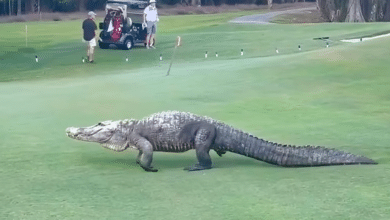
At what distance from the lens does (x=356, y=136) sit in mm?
12445

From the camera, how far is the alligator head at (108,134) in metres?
10.2

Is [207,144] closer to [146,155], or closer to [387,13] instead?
[146,155]

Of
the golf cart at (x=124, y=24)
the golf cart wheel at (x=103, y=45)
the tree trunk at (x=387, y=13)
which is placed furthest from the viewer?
the tree trunk at (x=387, y=13)

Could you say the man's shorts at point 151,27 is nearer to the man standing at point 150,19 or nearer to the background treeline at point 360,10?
the man standing at point 150,19

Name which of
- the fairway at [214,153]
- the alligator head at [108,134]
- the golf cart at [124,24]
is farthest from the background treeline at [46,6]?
the alligator head at [108,134]

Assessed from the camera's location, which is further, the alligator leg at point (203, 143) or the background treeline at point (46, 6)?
the background treeline at point (46, 6)

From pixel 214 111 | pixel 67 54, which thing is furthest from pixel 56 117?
pixel 67 54

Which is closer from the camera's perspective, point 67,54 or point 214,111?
point 214,111

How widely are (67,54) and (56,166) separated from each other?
29.8m

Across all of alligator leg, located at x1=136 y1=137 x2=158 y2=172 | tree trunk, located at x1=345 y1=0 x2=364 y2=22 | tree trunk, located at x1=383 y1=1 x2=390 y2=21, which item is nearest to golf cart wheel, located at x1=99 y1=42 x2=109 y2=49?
tree trunk, located at x1=345 y1=0 x2=364 y2=22

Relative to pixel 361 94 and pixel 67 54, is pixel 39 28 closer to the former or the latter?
pixel 67 54

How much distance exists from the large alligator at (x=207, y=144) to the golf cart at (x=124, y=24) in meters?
28.2

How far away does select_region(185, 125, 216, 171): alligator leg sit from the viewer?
32.2 ft

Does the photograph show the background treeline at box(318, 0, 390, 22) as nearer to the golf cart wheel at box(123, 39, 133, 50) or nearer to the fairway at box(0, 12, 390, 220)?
the golf cart wheel at box(123, 39, 133, 50)
